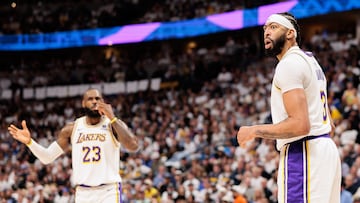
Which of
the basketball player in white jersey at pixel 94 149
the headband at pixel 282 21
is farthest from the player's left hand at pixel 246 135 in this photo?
the basketball player in white jersey at pixel 94 149

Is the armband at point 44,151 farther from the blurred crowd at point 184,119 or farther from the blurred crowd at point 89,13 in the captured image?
the blurred crowd at point 89,13

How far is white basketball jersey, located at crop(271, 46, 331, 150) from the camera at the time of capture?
142 inches

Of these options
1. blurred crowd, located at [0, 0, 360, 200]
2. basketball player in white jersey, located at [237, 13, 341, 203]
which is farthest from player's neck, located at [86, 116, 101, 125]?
blurred crowd, located at [0, 0, 360, 200]

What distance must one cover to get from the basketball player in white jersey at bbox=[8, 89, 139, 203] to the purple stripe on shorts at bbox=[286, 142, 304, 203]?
253 centimetres

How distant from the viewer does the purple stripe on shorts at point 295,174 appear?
365 centimetres

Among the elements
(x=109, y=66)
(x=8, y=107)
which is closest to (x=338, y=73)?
(x=109, y=66)

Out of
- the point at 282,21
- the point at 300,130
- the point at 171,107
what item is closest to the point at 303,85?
the point at 300,130

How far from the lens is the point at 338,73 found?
601 inches

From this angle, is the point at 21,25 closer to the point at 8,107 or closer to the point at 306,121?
the point at 8,107

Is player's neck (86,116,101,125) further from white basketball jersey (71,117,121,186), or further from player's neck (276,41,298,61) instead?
player's neck (276,41,298,61)

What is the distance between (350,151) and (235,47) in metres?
10.9

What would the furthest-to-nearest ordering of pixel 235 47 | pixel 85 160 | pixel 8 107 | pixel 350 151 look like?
pixel 8 107, pixel 235 47, pixel 350 151, pixel 85 160

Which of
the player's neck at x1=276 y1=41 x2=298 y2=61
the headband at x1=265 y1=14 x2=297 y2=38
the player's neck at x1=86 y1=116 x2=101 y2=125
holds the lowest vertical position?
the player's neck at x1=86 y1=116 x2=101 y2=125

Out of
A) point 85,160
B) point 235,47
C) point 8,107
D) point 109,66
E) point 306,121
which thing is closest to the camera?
point 306,121
